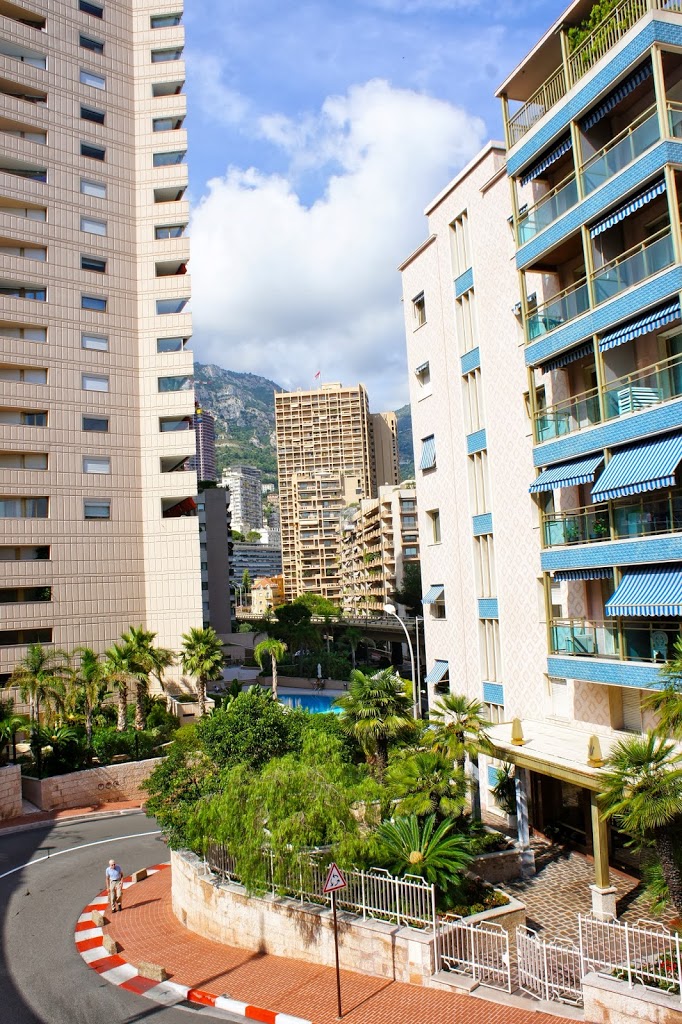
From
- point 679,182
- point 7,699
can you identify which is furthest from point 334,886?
point 7,699

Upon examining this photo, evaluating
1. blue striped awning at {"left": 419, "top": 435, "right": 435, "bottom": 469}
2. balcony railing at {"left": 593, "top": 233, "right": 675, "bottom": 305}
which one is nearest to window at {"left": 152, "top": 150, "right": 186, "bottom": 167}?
blue striped awning at {"left": 419, "top": 435, "right": 435, "bottom": 469}

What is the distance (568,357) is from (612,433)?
3541mm

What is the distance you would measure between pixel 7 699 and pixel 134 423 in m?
17.5

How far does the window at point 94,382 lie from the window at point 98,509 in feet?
22.0

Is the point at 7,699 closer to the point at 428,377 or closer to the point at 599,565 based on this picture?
the point at 428,377

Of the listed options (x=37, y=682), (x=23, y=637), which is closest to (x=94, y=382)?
(x=23, y=637)

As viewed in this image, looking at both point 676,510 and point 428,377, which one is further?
point 428,377

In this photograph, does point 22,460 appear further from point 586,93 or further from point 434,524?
point 586,93

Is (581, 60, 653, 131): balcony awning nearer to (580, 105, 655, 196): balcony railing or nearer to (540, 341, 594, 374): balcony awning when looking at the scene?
(580, 105, 655, 196): balcony railing

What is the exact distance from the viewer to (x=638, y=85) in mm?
19109

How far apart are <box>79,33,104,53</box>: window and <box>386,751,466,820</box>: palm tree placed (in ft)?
161

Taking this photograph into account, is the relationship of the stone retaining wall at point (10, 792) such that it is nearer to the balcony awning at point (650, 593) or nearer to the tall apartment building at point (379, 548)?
the balcony awning at point (650, 593)

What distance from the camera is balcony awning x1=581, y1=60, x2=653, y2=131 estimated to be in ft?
A: 60.8

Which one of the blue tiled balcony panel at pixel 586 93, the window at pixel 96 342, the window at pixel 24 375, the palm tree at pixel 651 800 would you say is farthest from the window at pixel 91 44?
the palm tree at pixel 651 800
